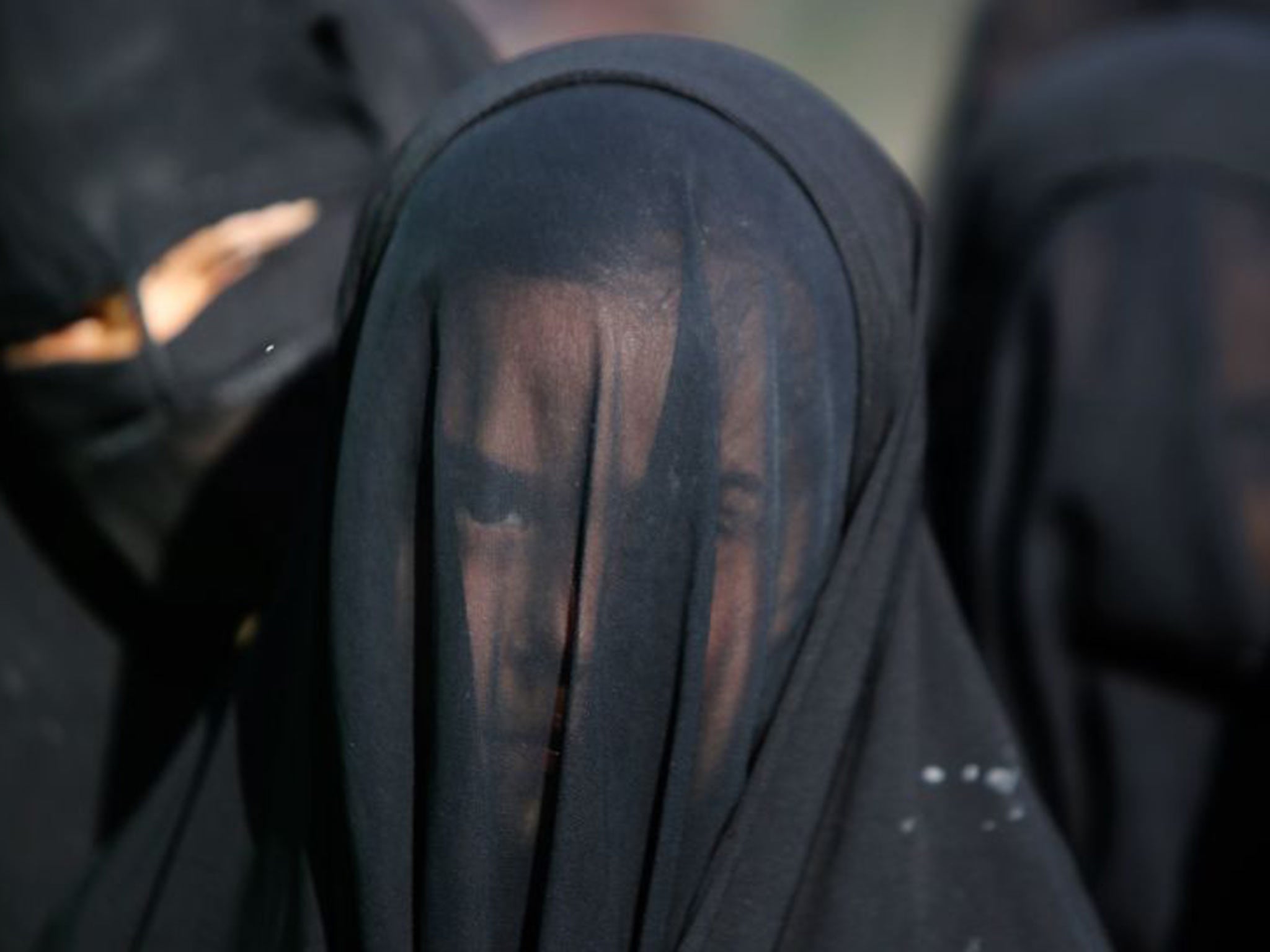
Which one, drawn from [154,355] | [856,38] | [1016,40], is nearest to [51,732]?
[154,355]

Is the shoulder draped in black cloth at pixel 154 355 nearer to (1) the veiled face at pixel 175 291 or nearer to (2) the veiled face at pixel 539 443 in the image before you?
(1) the veiled face at pixel 175 291

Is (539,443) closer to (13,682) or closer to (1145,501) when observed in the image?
(13,682)

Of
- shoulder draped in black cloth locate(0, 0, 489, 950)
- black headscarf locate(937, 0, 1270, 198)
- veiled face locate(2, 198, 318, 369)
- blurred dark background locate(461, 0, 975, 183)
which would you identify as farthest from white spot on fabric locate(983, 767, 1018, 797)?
blurred dark background locate(461, 0, 975, 183)

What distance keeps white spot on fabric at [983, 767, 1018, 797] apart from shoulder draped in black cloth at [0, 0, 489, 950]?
2.79 ft

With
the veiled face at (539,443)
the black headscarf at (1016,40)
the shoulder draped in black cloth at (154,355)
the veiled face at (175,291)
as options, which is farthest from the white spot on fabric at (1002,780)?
the black headscarf at (1016,40)

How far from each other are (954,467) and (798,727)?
1.27 m

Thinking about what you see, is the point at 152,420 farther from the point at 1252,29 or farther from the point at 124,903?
the point at 1252,29

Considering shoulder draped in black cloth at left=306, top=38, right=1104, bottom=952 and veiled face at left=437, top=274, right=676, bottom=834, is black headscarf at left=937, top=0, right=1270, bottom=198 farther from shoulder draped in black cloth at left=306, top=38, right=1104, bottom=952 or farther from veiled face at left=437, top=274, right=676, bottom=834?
veiled face at left=437, top=274, right=676, bottom=834

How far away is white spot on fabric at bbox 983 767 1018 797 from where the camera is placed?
1.33 meters

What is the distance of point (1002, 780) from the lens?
1.33 metres

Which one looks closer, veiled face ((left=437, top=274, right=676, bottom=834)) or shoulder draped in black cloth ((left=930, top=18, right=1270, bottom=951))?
veiled face ((left=437, top=274, right=676, bottom=834))

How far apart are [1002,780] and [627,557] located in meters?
0.38

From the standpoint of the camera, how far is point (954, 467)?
2449mm

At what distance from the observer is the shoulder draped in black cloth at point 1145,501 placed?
2.11m
